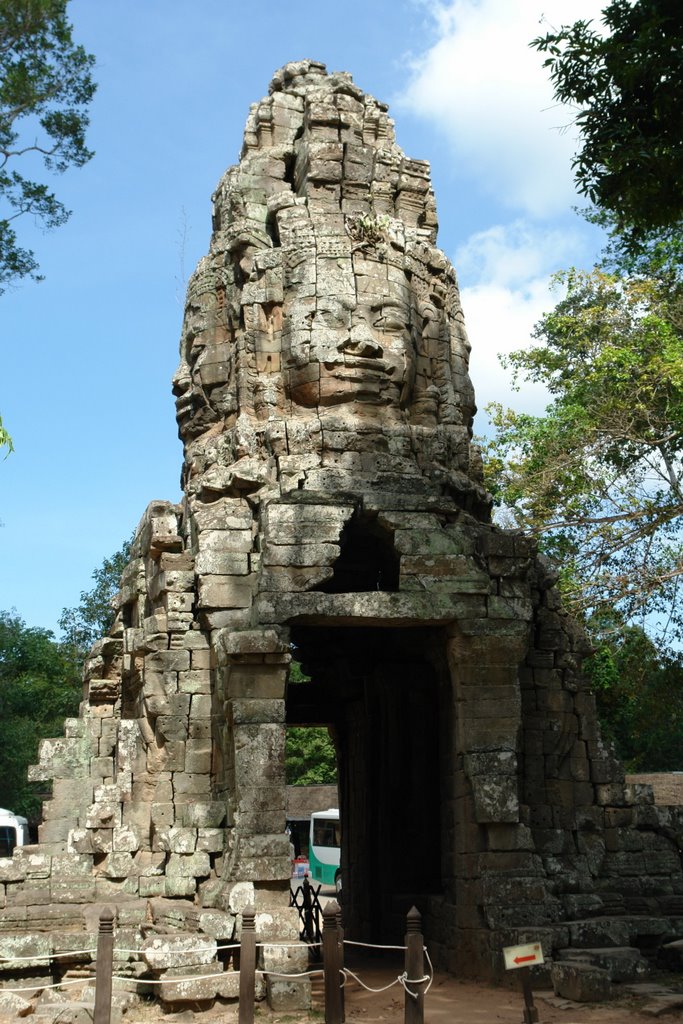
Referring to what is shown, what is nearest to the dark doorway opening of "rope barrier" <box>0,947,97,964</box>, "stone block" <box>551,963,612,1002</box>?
"stone block" <box>551,963,612,1002</box>

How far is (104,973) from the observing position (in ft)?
27.8

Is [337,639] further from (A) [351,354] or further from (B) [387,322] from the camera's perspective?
(B) [387,322]

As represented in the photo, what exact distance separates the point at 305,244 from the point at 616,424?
29.4 ft

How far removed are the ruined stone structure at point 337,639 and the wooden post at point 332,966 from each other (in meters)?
1.08

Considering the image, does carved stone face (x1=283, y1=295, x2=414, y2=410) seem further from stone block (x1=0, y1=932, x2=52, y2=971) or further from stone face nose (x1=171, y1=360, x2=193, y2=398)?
stone block (x1=0, y1=932, x2=52, y2=971)

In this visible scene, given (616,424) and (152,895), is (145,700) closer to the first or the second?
(152,895)

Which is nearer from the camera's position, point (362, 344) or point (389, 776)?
point (362, 344)

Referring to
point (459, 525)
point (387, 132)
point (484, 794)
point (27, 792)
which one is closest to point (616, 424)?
point (387, 132)

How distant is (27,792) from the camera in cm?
3191

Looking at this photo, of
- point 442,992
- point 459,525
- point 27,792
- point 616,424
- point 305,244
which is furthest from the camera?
point 27,792

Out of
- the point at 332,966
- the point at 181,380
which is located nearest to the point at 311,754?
the point at 181,380

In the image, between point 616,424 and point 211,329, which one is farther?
point 616,424

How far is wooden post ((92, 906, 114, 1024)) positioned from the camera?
8344 mm

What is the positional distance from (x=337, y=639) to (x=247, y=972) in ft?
24.9
